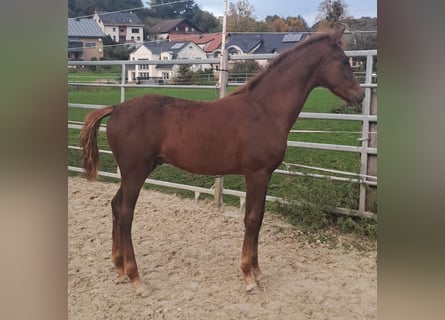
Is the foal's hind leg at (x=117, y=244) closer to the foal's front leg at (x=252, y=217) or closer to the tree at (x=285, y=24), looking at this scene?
the foal's front leg at (x=252, y=217)

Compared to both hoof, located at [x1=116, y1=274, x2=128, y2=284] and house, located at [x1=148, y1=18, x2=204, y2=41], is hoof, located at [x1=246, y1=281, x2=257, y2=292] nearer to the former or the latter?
hoof, located at [x1=116, y1=274, x2=128, y2=284]

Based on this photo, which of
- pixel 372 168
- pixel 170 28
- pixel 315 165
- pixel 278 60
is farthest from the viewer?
pixel 315 165

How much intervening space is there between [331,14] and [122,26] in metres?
0.70

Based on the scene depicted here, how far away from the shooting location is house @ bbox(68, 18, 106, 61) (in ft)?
4.31

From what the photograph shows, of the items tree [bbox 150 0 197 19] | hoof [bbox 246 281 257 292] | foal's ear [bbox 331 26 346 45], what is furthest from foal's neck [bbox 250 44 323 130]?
hoof [bbox 246 281 257 292]

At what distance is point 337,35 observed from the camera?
1425 mm

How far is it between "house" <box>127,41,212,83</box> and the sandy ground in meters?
0.54

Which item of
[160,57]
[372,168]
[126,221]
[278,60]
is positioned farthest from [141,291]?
[372,168]

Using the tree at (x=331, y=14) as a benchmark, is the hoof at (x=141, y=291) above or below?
below

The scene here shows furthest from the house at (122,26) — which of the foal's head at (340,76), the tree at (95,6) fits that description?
the foal's head at (340,76)

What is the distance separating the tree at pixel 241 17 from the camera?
4.42 feet

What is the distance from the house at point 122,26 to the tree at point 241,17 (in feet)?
1.01

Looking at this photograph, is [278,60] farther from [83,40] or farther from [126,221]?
[126,221]
